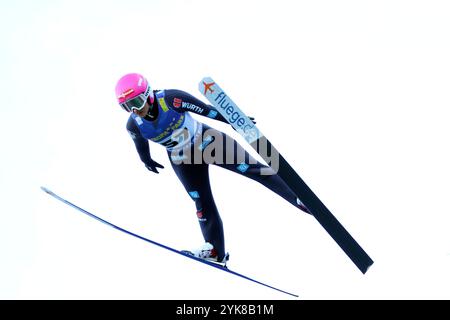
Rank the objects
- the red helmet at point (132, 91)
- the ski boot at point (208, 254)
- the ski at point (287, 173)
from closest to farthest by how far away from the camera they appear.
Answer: the ski at point (287, 173) < the red helmet at point (132, 91) < the ski boot at point (208, 254)

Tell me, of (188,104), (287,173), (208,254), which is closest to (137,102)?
(188,104)

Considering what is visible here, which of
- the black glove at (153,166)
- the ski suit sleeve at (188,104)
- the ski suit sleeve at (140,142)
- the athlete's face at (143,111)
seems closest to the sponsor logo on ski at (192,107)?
the ski suit sleeve at (188,104)

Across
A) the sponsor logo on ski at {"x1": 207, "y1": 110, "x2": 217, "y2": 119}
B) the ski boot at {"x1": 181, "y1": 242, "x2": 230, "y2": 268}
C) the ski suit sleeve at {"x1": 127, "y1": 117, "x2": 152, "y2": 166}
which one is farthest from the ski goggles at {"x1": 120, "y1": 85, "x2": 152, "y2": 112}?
the ski boot at {"x1": 181, "y1": 242, "x2": 230, "y2": 268}

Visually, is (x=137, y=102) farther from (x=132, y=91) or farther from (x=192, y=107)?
(x=192, y=107)

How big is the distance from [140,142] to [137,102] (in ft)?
1.83

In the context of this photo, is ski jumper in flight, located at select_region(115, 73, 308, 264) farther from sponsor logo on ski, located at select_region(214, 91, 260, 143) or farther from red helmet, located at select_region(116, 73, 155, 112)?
sponsor logo on ski, located at select_region(214, 91, 260, 143)

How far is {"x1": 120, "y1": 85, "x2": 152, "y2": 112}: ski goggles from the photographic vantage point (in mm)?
3980

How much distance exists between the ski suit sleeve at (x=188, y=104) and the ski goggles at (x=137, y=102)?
20cm

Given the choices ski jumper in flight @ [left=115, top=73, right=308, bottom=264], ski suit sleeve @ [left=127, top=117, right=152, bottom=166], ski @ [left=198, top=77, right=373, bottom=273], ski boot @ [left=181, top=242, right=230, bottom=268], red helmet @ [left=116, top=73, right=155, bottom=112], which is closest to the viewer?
ski @ [left=198, top=77, right=373, bottom=273]

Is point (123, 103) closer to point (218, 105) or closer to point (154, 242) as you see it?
point (218, 105)

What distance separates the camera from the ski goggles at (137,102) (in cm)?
398

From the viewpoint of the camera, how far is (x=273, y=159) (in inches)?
156

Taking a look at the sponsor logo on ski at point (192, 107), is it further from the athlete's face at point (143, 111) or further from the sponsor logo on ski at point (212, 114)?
the athlete's face at point (143, 111)

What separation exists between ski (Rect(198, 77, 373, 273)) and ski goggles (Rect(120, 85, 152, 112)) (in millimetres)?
491
